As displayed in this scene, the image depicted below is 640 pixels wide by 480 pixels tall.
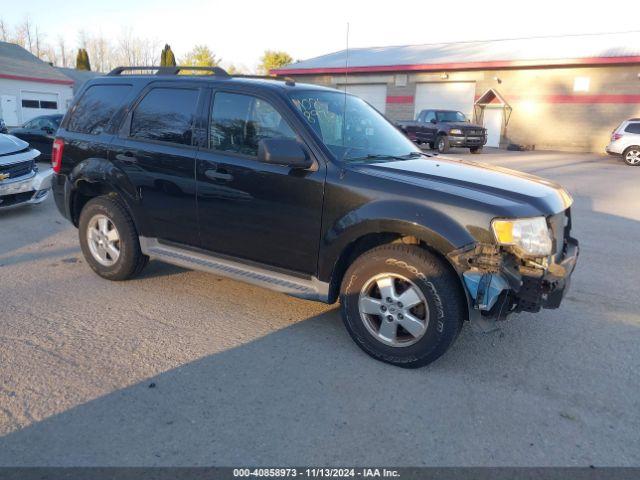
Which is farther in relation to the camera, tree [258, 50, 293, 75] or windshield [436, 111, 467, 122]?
tree [258, 50, 293, 75]

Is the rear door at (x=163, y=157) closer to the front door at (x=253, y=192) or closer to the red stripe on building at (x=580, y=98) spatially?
the front door at (x=253, y=192)

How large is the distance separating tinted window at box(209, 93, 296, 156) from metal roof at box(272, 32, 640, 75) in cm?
2461

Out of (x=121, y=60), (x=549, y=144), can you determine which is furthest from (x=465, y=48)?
(x=121, y=60)

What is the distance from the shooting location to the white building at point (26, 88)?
103 feet

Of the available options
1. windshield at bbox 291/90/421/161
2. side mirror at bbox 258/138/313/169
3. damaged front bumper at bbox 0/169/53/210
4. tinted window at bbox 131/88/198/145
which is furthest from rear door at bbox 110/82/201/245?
damaged front bumper at bbox 0/169/53/210

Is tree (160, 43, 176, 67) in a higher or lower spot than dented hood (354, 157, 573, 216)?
higher

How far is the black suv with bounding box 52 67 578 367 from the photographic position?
10.6ft

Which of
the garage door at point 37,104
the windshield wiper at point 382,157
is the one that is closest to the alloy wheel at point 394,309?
the windshield wiper at point 382,157

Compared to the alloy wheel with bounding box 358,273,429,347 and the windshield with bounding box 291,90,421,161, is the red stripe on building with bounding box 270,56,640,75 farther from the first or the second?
the alloy wheel with bounding box 358,273,429,347

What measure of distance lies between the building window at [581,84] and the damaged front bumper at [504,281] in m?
25.2

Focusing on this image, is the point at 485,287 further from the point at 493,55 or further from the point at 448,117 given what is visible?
the point at 493,55

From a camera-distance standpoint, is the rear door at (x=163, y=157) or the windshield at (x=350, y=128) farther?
the rear door at (x=163, y=157)

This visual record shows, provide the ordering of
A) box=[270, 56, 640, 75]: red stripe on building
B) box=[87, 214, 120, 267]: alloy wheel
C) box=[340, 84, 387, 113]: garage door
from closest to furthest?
box=[87, 214, 120, 267]: alloy wheel → box=[270, 56, 640, 75]: red stripe on building → box=[340, 84, 387, 113]: garage door

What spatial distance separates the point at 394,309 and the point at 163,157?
2398 mm
